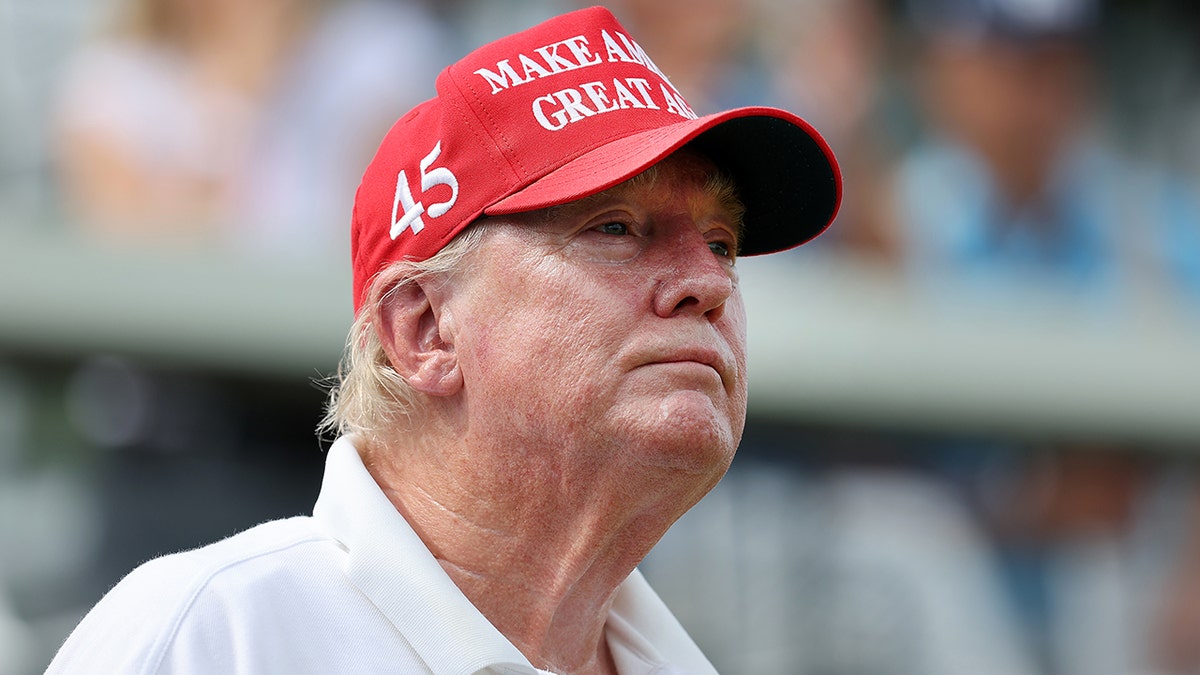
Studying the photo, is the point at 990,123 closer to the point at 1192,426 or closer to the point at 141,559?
the point at 1192,426

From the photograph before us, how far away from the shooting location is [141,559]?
454cm

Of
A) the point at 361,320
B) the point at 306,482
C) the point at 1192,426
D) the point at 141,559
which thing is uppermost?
the point at 1192,426

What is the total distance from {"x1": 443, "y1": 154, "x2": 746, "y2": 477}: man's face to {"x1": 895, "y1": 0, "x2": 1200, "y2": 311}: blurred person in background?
395 centimetres

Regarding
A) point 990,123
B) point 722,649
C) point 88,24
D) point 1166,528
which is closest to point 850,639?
point 722,649

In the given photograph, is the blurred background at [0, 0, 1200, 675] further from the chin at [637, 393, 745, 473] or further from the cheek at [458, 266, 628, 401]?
the chin at [637, 393, 745, 473]

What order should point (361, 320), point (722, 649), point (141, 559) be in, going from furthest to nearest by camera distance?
point (722, 649) → point (141, 559) → point (361, 320)

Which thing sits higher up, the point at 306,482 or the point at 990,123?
the point at 990,123

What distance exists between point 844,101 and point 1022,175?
832 mm

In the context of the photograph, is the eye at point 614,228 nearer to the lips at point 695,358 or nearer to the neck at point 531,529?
the lips at point 695,358

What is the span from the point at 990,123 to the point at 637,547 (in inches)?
184

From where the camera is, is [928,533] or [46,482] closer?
[46,482]

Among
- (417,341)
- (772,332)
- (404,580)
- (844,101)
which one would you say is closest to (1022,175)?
(844,101)

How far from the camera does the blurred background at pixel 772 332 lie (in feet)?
15.7

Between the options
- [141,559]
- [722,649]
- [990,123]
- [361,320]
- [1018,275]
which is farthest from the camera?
[990,123]
